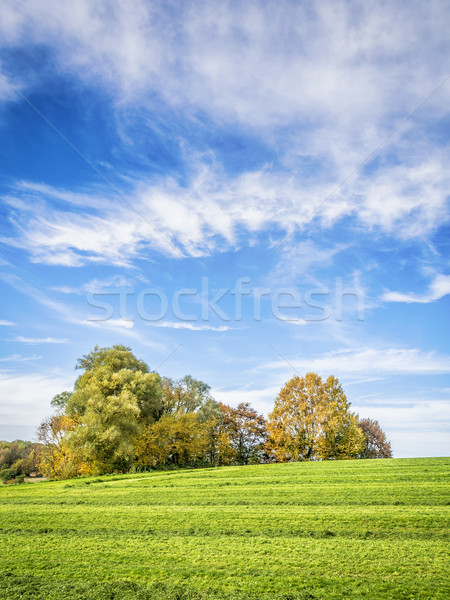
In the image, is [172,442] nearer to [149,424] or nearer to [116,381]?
[149,424]

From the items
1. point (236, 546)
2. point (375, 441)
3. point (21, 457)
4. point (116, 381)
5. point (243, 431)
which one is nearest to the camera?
point (236, 546)

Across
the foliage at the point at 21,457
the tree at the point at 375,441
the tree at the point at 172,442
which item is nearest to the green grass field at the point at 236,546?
the tree at the point at 172,442

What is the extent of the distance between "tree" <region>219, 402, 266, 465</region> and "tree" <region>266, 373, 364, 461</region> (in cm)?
725

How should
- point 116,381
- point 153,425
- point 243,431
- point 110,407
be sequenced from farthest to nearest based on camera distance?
point 243,431 → point 153,425 → point 116,381 → point 110,407

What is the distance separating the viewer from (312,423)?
37.4m

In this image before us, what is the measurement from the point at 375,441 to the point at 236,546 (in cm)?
5765

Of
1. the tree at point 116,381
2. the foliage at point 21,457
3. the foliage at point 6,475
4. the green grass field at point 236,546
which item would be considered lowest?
the green grass field at point 236,546

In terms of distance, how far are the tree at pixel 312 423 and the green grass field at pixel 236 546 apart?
2252cm

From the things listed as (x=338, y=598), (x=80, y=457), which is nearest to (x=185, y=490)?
(x=338, y=598)

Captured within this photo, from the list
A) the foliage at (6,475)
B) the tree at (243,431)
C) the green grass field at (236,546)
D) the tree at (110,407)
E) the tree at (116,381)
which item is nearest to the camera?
the green grass field at (236,546)

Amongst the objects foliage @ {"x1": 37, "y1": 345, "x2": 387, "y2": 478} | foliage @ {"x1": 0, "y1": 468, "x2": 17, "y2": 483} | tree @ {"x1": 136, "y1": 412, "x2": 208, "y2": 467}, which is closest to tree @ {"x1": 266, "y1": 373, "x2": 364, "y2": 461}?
foliage @ {"x1": 37, "y1": 345, "x2": 387, "y2": 478}

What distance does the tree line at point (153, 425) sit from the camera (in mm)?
30156

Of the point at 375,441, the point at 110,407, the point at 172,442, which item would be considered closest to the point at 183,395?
the point at 172,442

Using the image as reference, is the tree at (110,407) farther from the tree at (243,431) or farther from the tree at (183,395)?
the tree at (243,431)
